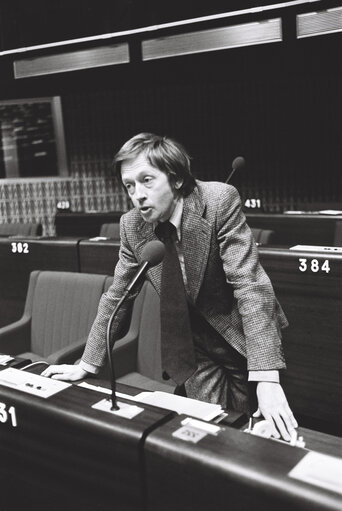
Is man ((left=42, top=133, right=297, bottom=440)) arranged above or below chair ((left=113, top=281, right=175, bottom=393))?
above

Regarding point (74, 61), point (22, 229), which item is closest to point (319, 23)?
point (74, 61)

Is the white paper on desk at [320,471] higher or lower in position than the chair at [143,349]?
higher

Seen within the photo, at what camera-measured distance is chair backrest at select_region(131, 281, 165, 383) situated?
254cm

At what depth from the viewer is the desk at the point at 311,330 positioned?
2668 millimetres

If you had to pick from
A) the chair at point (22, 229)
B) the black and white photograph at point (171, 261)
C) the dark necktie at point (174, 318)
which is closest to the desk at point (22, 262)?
the black and white photograph at point (171, 261)

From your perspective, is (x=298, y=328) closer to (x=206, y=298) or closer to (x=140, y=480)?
(x=206, y=298)

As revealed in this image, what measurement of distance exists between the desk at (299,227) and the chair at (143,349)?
162cm

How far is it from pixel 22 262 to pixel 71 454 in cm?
305

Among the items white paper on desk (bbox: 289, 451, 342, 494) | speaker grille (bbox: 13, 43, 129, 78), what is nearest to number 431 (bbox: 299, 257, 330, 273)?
white paper on desk (bbox: 289, 451, 342, 494)

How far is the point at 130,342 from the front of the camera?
2.61 metres

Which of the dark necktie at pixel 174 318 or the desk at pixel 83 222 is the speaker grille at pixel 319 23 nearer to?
the desk at pixel 83 222

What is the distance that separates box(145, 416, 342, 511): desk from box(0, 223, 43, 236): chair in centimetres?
462

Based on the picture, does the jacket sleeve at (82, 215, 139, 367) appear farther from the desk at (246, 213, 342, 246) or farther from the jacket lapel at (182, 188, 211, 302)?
the desk at (246, 213, 342, 246)

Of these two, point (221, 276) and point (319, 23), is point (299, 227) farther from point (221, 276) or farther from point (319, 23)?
point (221, 276)
